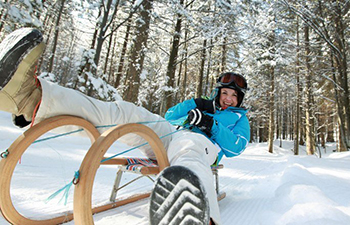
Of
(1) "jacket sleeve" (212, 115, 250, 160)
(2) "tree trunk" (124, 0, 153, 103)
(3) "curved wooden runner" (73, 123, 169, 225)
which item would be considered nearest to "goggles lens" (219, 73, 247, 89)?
(1) "jacket sleeve" (212, 115, 250, 160)

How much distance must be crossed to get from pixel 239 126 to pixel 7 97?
2255mm

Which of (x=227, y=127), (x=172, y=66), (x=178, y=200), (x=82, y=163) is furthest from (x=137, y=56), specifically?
(x=178, y=200)

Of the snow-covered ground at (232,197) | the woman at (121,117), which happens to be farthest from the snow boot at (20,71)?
the snow-covered ground at (232,197)

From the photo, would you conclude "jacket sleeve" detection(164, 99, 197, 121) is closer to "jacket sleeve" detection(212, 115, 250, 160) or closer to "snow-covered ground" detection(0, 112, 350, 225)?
"jacket sleeve" detection(212, 115, 250, 160)

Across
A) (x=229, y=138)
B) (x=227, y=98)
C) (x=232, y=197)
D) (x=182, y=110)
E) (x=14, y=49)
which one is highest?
(x=227, y=98)

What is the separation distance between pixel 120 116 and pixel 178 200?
2.69 feet

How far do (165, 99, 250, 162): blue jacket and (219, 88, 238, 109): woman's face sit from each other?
7.7 inches

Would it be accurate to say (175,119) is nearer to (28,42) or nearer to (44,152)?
(28,42)

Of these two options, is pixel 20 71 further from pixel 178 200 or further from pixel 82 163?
pixel 178 200

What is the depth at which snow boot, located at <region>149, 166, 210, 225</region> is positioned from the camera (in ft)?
3.14

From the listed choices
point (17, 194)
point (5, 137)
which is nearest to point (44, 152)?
point (5, 137)

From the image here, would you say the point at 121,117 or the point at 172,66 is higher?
the point at 172,66

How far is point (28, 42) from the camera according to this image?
3.90 ft

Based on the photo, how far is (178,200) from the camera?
3.25 feet
